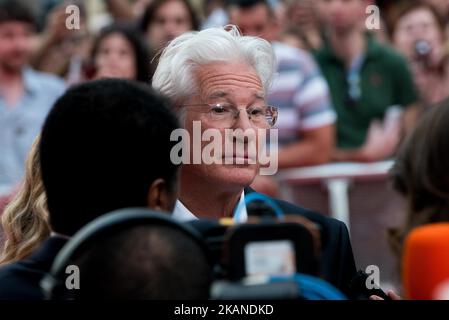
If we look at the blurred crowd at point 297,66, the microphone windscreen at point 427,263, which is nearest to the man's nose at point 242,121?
the microphone windscreen at point 427,263

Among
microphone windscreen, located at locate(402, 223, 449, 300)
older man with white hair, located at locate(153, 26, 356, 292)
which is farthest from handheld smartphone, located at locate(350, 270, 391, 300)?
older man with white hair, located at locate(153, 26, 356, 292)

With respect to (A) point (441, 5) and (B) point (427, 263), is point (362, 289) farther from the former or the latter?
(A) point (441, 5)

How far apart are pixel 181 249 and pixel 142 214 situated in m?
0.09

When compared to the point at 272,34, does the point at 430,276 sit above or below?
below

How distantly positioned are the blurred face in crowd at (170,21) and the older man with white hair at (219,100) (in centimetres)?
363

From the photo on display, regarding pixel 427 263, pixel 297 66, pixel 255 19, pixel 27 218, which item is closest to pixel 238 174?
pixel 27 218

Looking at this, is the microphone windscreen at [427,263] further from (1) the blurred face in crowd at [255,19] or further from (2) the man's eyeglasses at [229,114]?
(1) the blurred face in crowd at [255,19]

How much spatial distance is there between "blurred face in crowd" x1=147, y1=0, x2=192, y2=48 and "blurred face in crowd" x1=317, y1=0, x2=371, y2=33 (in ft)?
3.01

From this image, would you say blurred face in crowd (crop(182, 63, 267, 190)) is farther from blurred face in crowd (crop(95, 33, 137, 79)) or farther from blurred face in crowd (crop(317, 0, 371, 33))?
Result: blurred face in crowd (crop(317, 0, 371, 33))

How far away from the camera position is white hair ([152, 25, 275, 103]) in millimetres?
3592

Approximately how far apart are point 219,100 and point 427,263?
1277mm

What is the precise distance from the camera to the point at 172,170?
237 centimetres
